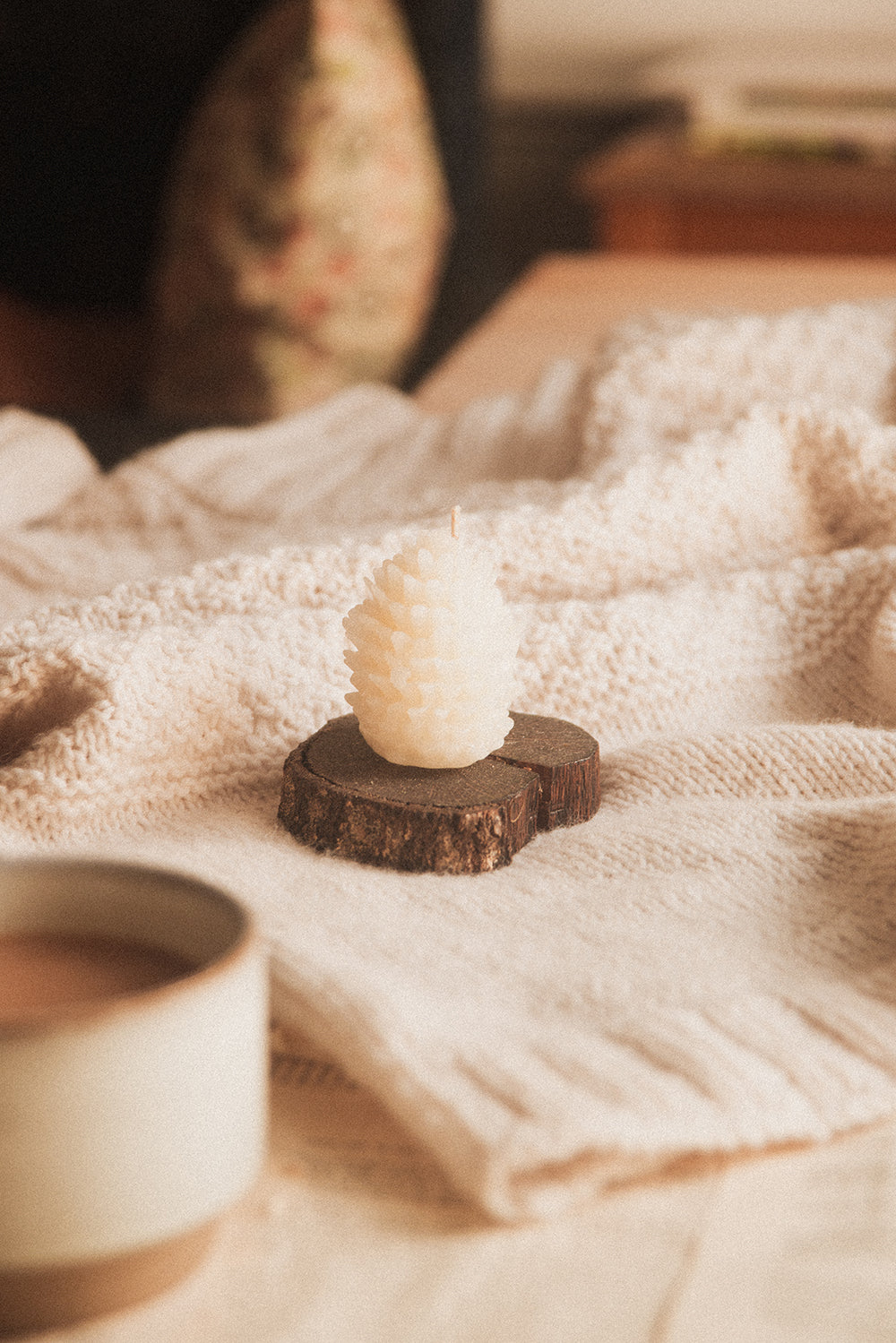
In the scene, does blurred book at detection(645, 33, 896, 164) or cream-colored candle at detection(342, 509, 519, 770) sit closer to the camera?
cream-colored candle at detection(342, 509, 519, 770)

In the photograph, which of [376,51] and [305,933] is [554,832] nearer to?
[305,933]

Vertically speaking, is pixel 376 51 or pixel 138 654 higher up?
pixel 376 51

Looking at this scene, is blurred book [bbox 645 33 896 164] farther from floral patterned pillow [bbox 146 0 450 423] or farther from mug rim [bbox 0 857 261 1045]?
mug rim [bbox 0 857 261 1045]

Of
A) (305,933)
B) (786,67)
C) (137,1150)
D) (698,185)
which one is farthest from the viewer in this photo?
(786,67)

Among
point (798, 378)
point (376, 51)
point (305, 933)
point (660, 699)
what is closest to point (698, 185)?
point (376, 51)

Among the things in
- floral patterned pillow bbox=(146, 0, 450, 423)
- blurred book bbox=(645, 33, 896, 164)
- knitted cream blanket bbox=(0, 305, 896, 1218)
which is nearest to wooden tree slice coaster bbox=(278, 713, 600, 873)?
knitted cream blanket bbox=(0, 305, 896, 1218)
